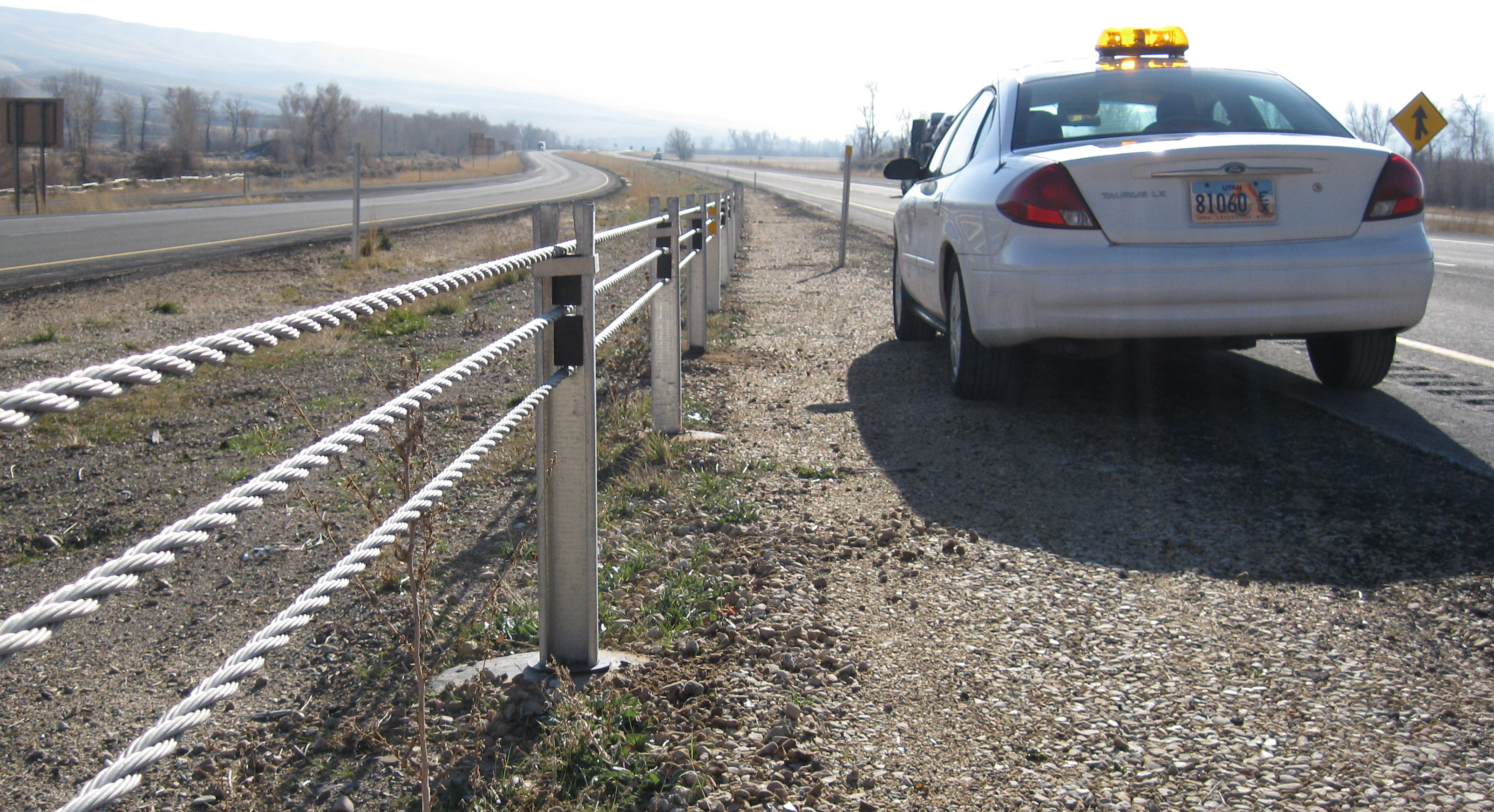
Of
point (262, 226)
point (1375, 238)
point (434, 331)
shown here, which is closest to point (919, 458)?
point (1375, 238)

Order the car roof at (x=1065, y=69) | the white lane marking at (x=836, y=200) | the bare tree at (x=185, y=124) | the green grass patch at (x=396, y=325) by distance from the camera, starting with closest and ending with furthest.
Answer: the car roof at (x=1065, y=69), the green grass patch at (x=396, y=325), the white lane marking at (x=836, y=200), the bare tree at (x=185, y=124)

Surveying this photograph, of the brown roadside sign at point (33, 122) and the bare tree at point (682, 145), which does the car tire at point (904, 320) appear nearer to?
the brown roadside sign at point (33, 122)

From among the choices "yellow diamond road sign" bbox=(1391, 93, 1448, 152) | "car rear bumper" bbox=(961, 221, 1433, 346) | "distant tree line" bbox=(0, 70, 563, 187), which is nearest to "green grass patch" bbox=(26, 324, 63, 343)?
"distant tree line" bbox=(0, 70, 563, 187)

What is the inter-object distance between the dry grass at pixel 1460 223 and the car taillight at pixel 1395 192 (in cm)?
2219

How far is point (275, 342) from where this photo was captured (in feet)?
4.85

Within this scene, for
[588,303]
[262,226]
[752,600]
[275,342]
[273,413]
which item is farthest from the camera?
[262,226]

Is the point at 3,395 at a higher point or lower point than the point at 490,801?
higher

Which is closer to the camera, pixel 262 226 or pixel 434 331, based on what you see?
pixel 434 331

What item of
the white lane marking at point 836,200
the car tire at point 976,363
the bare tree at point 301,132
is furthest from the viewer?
the bare tree at point 301,132

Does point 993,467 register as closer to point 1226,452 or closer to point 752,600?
point 1226,452

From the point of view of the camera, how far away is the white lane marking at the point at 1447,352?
6.58 meters

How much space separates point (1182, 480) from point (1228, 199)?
4.03 ft

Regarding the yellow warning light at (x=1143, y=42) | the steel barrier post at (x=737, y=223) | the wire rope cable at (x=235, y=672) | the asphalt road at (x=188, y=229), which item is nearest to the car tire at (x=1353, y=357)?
the yellow warning light at (x=1143, y=42)

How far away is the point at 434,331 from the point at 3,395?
29.4 ft
